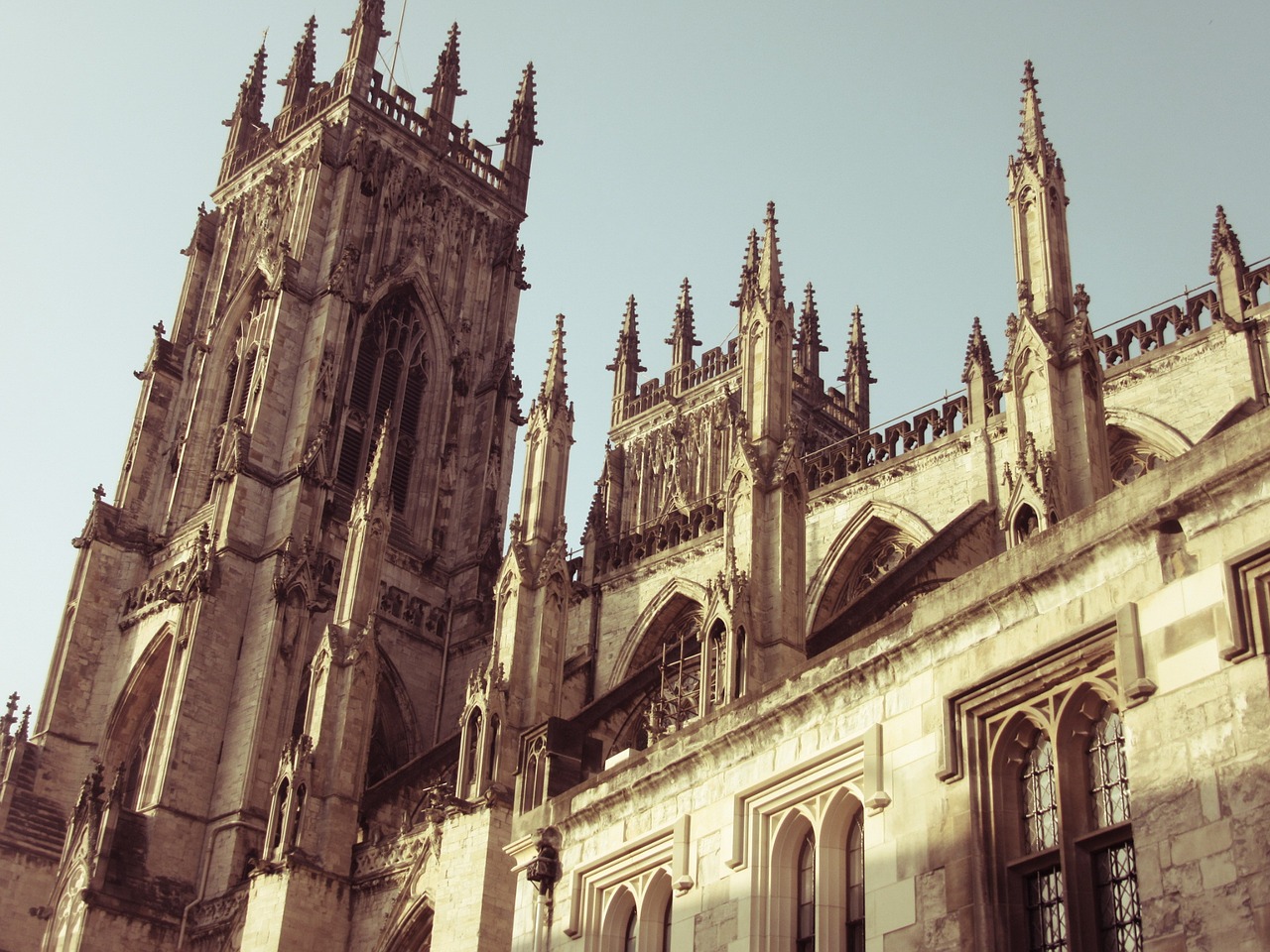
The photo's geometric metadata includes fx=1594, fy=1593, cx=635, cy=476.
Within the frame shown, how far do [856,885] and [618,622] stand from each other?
77.8ft

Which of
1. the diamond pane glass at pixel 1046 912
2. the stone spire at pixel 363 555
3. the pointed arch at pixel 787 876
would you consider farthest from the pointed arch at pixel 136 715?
the diamond pane glass at pixel 1046 912

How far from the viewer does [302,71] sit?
155 feet

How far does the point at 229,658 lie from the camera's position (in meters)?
34.2

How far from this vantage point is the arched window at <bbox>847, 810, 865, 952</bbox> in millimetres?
9773

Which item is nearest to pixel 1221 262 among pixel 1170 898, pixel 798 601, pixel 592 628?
pixel 798 601

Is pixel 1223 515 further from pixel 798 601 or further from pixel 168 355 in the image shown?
pixel 168 355

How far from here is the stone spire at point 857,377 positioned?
5605 cm

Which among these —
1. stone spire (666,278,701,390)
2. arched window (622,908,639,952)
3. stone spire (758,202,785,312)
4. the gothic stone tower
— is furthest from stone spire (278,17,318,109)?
arched window (622,908,639,952)

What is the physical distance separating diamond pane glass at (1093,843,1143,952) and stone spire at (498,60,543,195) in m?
40.5

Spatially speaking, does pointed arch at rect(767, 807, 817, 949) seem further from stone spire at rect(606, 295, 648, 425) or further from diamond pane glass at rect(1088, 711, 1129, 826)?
stone spire at rect(606, 295, 648, 425)

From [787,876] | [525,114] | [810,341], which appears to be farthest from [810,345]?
[787,876]

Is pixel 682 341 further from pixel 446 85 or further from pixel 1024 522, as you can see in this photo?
pixel 1024 522

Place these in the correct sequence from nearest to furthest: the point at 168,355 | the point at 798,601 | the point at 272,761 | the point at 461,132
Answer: the point at 798,601 → the point at 272,761 → the point at 168,355 → the point at 461,132

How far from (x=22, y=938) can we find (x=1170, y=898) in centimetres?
3027
